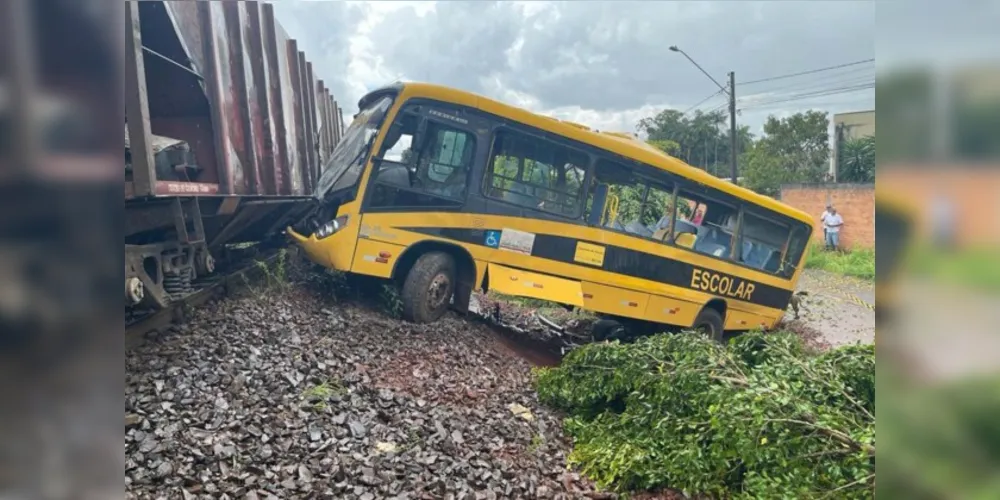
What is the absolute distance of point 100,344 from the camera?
1.05 meters

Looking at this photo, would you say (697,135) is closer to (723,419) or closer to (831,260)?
(831,260)

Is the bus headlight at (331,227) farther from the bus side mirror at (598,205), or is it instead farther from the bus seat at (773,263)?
the bus seat at (773,263)

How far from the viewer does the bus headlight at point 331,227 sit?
6.17m

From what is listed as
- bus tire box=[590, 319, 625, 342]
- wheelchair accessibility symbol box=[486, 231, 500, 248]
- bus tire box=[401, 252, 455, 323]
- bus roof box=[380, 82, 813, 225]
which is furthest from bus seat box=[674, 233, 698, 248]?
bus tire box=[401, 252, 455, 323]

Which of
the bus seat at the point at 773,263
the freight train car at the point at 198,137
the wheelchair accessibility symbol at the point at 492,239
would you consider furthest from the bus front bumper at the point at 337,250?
the bus seat at the point at 773,263

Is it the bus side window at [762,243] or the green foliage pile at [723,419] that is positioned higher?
the bus side window at [762,243]

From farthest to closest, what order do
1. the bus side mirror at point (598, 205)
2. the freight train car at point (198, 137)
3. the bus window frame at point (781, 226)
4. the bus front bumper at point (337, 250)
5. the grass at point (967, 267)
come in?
the bus window frame at point (781, 226), the bus side mirror at point (598, 205), the bus front bumper at point (337, 250), the freight train car at point (198, 137), the grass at point (967, 267)

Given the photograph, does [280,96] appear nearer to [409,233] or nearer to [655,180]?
[409,233]

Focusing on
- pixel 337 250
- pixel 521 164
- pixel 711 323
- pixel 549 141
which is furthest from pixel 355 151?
pixel 711 323

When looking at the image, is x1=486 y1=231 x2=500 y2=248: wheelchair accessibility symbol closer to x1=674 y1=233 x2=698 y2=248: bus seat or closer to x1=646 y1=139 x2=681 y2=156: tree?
x1=674 y1=233 x2=698 y2=248: bus seat

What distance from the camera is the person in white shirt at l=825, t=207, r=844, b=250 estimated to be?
15289 millimetres

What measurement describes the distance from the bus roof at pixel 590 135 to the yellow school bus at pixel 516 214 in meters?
0.02

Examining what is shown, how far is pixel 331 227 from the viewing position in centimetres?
623

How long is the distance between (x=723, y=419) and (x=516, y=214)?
3874mm
